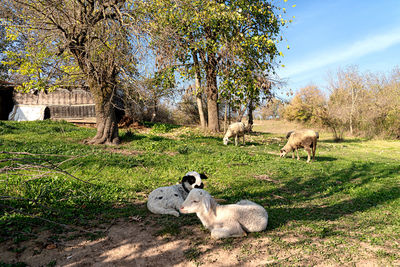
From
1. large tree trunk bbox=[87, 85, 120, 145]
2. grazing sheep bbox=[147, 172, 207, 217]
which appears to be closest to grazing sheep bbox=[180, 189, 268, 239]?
grazing sheep bbox=[147, 172, 207, 217]

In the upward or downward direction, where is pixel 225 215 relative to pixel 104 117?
downward

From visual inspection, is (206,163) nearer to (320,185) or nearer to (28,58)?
(320,185)

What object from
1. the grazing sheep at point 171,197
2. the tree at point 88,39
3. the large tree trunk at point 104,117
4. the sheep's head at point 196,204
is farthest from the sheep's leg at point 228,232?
the large tree trunk at point 104,117

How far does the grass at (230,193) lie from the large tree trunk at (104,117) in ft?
3.32

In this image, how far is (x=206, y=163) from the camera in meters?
10.9

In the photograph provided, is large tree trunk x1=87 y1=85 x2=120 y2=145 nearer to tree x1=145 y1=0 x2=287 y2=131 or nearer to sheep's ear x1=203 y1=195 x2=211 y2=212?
tree x1=145 y1=0 x2=287 y2=131

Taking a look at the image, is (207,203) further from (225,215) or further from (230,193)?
(230,193)

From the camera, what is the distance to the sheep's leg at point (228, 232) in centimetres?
457

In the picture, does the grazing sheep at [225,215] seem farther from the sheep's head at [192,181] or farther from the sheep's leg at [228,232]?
the sheep's head at [192,181]

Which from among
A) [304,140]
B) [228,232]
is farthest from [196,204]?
[304,140]

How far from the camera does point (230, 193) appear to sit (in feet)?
24.5

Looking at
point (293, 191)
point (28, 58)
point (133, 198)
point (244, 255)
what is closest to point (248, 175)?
point (293, 191)

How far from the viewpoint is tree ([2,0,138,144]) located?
1179 centimetres

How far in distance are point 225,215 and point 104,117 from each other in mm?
10883
